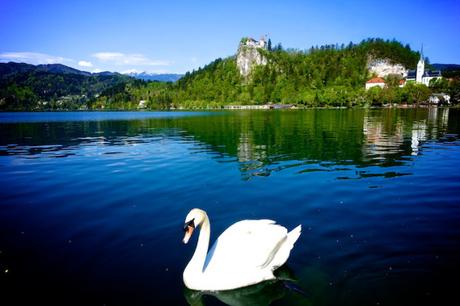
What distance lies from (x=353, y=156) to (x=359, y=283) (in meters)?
19.5

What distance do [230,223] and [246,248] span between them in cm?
447

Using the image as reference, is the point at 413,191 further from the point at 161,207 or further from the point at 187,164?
the point at 187,164

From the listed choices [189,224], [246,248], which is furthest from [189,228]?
[246,248]

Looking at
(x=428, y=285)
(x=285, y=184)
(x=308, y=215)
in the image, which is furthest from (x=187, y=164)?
(x=428, y=285)

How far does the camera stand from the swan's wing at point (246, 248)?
778 cm

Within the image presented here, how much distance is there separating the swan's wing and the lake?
0.72 m

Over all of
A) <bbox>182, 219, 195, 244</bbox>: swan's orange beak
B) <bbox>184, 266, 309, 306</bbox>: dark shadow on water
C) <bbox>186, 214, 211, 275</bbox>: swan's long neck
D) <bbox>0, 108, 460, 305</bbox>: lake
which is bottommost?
<bbox>184, 266, 309, 306</bbox>: dark shadow on water

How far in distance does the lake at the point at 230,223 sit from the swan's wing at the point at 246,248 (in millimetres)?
720

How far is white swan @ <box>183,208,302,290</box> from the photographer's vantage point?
25.1 ft

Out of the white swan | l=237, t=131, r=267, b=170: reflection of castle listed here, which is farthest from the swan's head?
l=237, t=131, r=267, b=170: reflection of castle

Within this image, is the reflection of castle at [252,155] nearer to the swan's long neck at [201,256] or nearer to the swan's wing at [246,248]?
the swan's wing at [246,248]

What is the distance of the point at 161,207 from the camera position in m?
14.2

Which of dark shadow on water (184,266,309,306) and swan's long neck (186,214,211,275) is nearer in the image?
dark shadow on water (184,266,309,306)

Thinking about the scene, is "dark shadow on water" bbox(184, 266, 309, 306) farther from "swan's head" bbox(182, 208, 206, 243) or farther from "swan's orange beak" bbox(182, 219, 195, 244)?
"swan's head" bbox(182, 208, 206, 243)
